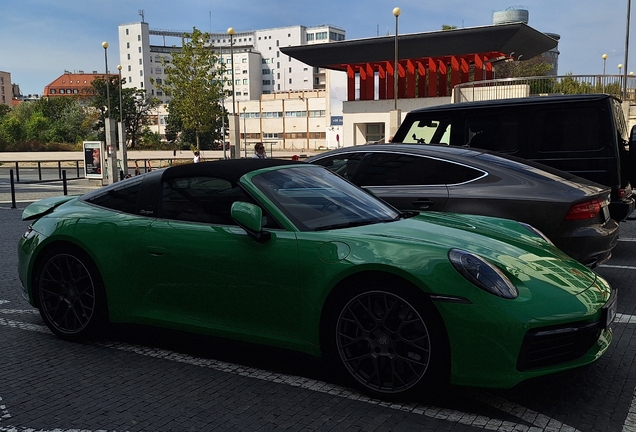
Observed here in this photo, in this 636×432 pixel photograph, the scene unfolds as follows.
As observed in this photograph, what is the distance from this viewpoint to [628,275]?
23.2 ft

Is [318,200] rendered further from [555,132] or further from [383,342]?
[555,132]

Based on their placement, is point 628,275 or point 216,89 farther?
point 216,89

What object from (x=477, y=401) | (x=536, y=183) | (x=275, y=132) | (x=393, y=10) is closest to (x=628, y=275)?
(x=536, y=183)

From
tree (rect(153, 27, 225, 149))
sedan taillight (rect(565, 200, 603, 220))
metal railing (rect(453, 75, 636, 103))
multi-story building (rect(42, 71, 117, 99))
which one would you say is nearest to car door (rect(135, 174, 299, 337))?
sedan taillight (rect(565, 200, 603, 220))

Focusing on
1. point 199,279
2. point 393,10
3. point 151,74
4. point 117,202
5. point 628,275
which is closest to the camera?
point 199,279

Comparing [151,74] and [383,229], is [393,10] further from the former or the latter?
[151,74]

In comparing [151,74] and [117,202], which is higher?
[151,74]

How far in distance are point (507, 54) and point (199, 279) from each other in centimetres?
4713

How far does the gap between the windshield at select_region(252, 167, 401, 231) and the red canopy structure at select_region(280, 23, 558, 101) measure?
41.9 m

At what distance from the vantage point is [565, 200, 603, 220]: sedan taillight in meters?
5.70

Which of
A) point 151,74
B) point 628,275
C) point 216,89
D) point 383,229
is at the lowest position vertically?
point 628,275

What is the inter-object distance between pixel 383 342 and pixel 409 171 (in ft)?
11.1

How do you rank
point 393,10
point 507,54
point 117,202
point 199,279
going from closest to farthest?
point 199,279, point 117,202, point 393,10, point 507,54

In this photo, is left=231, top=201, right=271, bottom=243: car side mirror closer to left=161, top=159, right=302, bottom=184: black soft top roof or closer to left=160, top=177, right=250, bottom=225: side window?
left=160, top=177, right=250, bottom=225: side window
